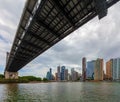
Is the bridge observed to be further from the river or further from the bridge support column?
the bridge support column

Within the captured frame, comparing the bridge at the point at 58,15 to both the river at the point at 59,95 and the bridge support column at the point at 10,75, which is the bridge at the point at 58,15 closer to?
the river at the point at 59,95

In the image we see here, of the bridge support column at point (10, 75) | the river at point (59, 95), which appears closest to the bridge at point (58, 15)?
the river at point (59, 95)

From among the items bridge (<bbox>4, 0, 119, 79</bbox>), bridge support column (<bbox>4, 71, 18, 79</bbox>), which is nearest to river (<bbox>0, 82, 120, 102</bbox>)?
bridge (<bbox>4, 0, 119, 79</bbox>)

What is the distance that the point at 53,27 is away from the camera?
36219 millimetres

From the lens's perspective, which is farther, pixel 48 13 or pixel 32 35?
pixel 32 35

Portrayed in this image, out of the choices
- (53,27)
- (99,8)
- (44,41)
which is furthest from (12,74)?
(99,8)

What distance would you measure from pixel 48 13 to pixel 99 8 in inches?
453

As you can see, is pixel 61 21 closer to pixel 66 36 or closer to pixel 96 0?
pixel 66 36

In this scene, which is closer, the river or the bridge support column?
the river

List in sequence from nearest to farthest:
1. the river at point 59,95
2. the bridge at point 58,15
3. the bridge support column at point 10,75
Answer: the bridge at point 58,15 < the river at point 59,95 < the bridge support column at point 10,75

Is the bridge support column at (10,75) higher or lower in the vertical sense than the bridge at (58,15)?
lower

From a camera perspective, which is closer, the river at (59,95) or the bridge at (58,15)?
the bridge at (58,15)

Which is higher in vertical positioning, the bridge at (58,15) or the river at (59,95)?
the bridge at (58,15)

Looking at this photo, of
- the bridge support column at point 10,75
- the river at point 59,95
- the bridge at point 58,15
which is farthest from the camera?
the bridge support column at point 10,75
